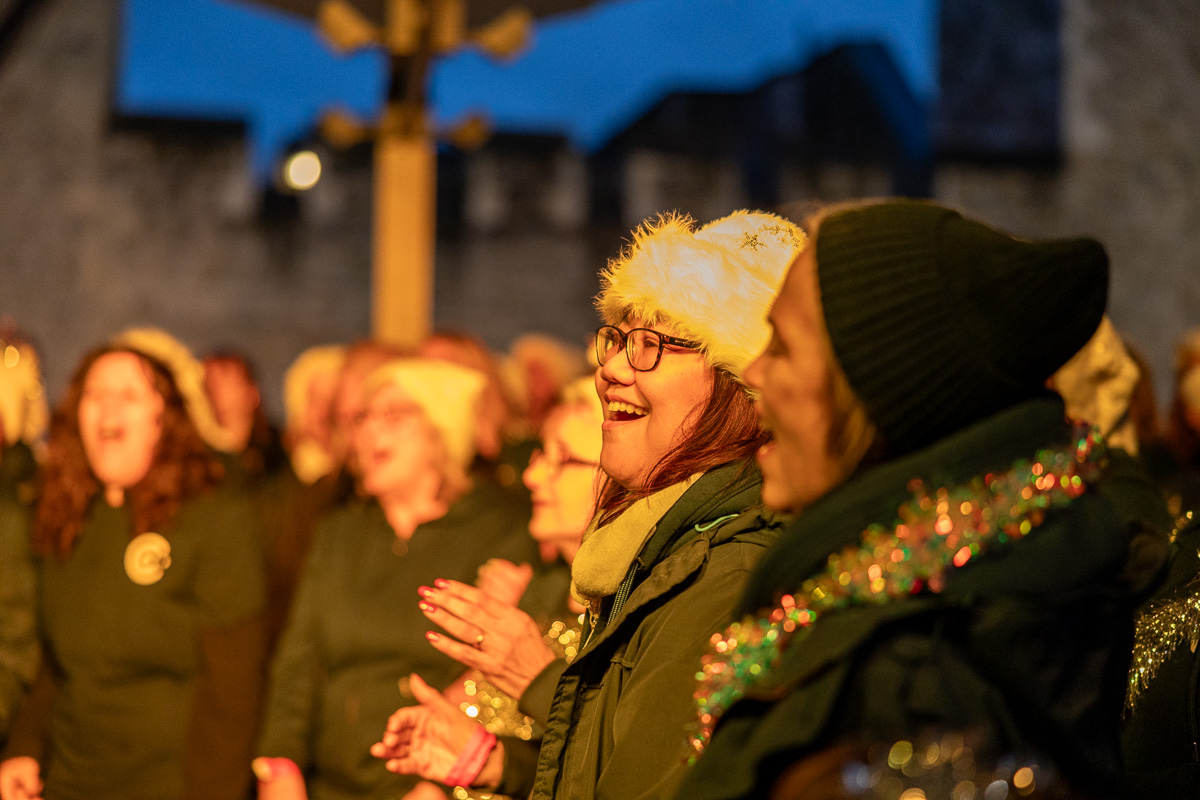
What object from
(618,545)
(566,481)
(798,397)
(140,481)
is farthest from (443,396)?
(798,397)

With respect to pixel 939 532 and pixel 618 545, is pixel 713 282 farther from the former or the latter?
pixel 939 532

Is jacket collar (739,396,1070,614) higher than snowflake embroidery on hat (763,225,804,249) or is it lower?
lower

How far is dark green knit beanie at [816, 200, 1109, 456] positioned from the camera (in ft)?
4.28

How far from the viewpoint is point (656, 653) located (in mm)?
1754

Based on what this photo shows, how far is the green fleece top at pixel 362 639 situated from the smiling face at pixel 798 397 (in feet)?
6.27

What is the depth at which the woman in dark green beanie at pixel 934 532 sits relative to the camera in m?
1.24

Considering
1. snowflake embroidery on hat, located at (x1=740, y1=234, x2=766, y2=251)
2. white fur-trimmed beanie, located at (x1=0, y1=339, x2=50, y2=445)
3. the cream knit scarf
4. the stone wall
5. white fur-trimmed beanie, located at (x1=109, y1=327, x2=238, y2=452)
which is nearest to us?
the cream knit scarf

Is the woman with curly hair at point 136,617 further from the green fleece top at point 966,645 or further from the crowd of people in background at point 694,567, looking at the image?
the green fleece top at point 966,645

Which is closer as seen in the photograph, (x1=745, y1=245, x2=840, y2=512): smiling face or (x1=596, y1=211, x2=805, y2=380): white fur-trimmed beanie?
(x1=745, y1=245, x2=840, y2=512): smiling face

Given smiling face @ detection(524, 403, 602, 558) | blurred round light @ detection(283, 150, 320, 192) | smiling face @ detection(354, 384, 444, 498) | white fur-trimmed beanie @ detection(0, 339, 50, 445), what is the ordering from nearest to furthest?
smiling face @ detection(524, 403, 602, 558), smiling face @ detection(354, 384, 444, 498), white fur-trimmed beanie @ detection(0, 339, 50, 445), blurred round light @ detection(283, 150, 320, 192)

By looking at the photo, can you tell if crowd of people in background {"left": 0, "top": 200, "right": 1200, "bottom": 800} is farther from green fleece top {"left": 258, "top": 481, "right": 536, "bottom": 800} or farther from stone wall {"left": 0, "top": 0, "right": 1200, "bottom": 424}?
stone wall {"left": 0, "top": 0, "right": 1200, "bottom": 424}

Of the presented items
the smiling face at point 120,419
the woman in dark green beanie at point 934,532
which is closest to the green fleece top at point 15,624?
the smiling face at point 120,419

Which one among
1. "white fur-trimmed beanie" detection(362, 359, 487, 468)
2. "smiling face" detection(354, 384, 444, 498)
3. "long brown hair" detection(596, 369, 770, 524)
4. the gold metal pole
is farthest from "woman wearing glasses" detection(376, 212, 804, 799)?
the gold metal pole

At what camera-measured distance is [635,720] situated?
1718mm
